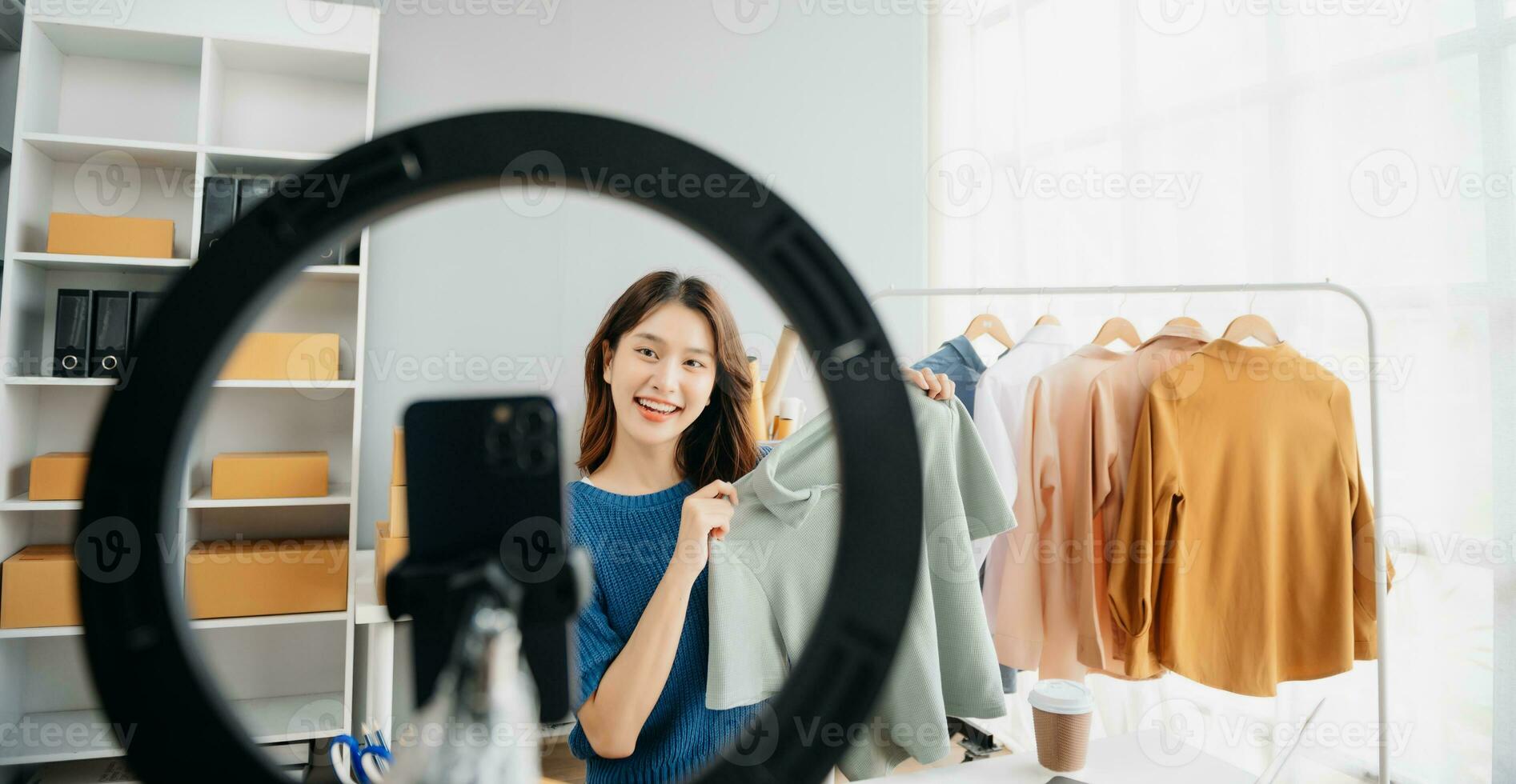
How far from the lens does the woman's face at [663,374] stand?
0.78 meters

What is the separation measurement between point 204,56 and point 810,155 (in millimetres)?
1681

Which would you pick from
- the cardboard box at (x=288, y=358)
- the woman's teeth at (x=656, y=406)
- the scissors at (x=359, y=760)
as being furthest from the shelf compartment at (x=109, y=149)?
the woman's teeth at (x=656, y=406)

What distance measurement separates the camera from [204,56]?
1.89 m

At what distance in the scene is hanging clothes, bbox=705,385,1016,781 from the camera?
0.99 meters

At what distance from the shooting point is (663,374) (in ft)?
2.56

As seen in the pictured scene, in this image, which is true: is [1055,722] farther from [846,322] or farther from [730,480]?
[846,322]

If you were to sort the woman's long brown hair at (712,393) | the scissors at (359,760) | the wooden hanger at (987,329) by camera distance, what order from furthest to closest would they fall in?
the wooden hanger at (987,329) → the scissors at (359,760) → the woman's long brown hair at (712,393)

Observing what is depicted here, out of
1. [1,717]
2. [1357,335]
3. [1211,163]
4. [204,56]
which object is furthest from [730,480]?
[1,717]

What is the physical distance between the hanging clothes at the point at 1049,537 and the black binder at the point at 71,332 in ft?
6.91

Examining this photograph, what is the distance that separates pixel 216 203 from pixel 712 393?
5.22ft

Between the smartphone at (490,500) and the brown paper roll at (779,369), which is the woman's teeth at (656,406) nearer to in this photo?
the brown paper roll at (779,369)

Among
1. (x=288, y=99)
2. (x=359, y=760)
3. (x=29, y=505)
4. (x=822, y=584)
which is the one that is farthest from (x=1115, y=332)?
(x=29, y=505)

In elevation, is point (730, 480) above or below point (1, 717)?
above

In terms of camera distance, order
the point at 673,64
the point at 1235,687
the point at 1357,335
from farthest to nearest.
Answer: the point at 673,64, the point at 1357,335, the point at 1235,687
